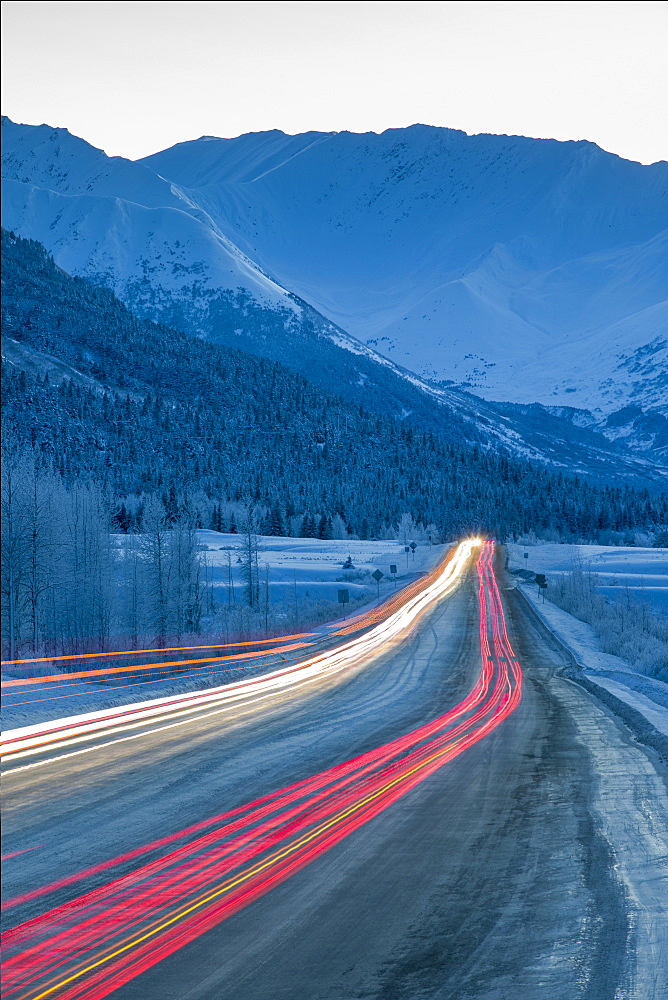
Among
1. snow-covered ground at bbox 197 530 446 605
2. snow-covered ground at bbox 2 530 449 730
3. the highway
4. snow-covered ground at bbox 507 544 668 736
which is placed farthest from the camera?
snow-covered ground at bbox 197 530 446 605

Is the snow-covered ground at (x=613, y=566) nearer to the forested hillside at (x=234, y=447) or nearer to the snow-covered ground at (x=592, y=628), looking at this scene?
the snow-covered ground at (x=592, y=628)

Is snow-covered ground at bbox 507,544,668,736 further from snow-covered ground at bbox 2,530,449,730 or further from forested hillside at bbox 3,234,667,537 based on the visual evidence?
forested hillside at bbox 3,234,667,537

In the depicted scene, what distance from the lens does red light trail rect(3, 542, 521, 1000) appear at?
759cm

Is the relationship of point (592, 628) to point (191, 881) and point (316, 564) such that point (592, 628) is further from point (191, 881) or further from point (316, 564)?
point (316, 564)

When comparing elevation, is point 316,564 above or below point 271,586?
above

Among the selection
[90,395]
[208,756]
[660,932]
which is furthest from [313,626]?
Answer: [90,395]

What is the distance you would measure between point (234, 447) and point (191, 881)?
507 feet

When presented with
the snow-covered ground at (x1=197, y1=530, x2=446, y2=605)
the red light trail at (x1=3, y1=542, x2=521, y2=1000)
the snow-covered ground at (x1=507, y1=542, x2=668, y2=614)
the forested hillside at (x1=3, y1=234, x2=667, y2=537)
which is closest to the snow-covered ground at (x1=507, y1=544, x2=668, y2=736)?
the snow-covered ground at (x1=507, y1=542, x2=668, y2=614)

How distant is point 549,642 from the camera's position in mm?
38031

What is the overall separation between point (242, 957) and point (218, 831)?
353 cm

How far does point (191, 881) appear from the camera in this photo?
9.56 m

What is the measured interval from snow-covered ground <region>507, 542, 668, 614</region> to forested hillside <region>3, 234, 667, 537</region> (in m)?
39.9

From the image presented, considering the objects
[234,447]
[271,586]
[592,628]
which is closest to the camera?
[592,628]

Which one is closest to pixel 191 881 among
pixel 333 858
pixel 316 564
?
pixel 333 858
